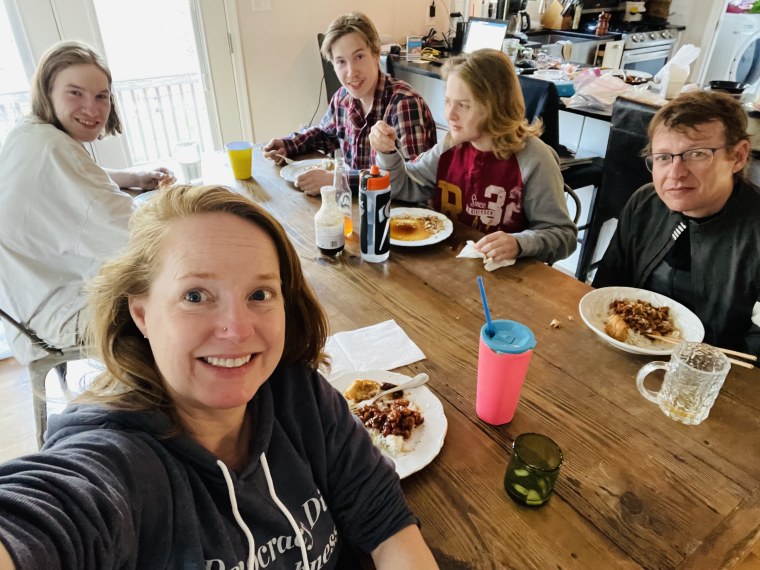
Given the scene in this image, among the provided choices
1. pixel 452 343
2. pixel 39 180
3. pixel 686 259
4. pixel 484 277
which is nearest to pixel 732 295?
pixel 686 259

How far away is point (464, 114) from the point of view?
1686mm

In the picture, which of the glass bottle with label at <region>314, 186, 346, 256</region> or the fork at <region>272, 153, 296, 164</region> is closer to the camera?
the glass bottle with label at <region>314, 186, 346, 256</region>

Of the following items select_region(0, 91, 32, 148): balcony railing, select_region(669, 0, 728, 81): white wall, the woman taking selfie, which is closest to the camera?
the woman taking selfie

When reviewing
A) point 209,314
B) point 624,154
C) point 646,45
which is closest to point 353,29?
point 624,154

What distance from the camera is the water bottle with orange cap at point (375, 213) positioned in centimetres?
137

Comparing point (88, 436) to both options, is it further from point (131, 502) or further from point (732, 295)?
point (732, 295)

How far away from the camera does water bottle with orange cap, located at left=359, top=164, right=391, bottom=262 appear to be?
137cm

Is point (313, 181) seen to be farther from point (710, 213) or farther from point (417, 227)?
point (710, 213)

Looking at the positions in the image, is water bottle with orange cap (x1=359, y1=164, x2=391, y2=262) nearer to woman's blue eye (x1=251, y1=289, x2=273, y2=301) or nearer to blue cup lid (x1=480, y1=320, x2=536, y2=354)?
blue cup lid (x1=480, y1=320, x2=536, y2=354)

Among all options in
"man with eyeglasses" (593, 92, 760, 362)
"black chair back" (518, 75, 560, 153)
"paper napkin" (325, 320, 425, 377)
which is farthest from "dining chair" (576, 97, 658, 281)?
"paper napkin" (325, 320, 425, 377)

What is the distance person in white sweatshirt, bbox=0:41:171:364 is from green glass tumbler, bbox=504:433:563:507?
1256 mm

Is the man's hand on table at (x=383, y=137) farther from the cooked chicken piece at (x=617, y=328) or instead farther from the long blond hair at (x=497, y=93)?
the cooked chicken piece at (x=617, y=328)

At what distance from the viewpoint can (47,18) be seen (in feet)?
8.73

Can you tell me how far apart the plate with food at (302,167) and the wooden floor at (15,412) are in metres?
1.22
